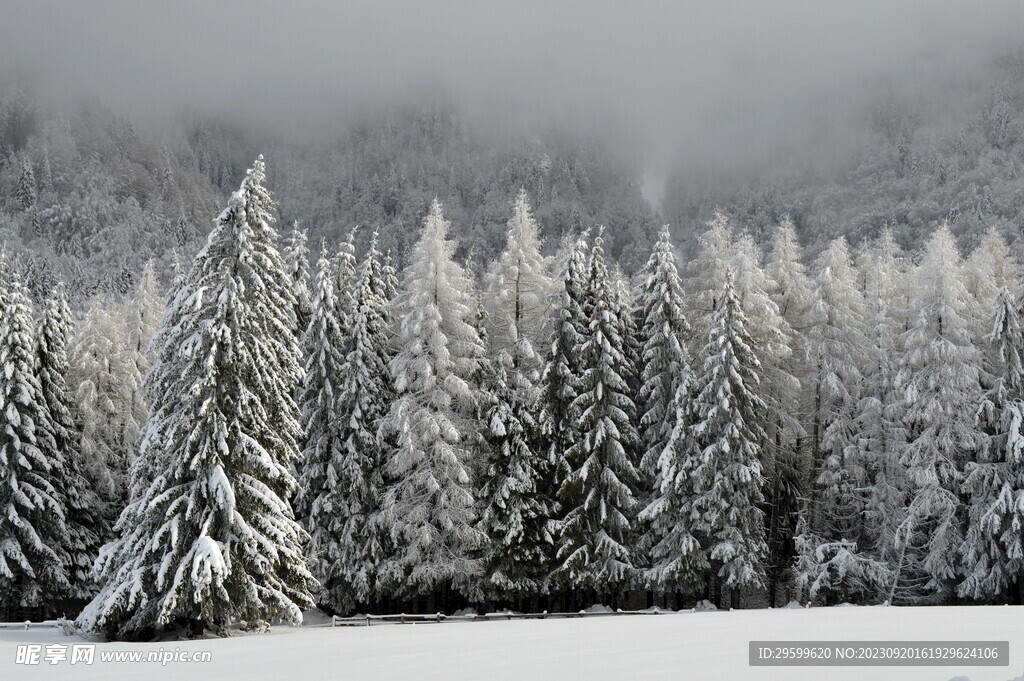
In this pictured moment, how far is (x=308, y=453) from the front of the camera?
1403 inches

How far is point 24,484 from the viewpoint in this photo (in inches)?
1345

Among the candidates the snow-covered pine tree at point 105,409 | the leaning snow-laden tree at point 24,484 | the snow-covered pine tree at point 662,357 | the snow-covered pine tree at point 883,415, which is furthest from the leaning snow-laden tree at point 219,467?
the snow-covered pine tree at point 883,415

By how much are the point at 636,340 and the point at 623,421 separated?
4.86 meters

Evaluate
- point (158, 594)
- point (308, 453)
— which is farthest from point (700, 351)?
point (158, 594)

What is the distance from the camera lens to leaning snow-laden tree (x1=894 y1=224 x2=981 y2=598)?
3328 cm

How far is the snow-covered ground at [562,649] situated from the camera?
13883 mm

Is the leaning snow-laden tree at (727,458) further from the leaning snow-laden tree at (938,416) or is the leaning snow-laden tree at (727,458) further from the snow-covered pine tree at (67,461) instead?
the snow-covered pine tree at (67,461)

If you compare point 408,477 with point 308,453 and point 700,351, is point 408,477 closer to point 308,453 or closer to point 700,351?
point 308,453

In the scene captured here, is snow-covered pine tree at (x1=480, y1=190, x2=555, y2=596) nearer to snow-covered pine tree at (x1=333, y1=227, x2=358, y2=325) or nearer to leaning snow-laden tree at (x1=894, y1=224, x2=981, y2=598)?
snow-covered pine tree at (x1=333, y1=227, x2=358, y2=325)

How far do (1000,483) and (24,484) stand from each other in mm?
36378

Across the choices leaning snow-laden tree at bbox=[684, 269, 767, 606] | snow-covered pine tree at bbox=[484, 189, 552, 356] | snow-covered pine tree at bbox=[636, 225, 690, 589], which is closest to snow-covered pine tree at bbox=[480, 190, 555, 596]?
snow-covered pine tree at bbox=[484, 189, 552, 356]

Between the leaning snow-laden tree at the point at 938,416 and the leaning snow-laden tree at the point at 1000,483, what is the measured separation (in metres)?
0.60

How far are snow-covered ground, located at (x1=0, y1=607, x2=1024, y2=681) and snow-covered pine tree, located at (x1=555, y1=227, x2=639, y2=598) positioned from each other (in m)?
8.29

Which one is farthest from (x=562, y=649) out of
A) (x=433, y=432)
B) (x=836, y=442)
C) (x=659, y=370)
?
(x=836, y=442)
